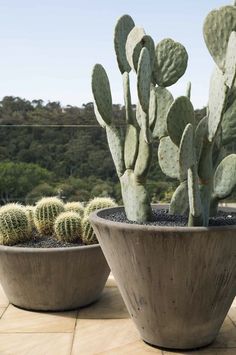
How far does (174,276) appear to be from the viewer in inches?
72.7

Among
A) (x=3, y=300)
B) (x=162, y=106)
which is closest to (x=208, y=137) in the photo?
(x=162, y=106)

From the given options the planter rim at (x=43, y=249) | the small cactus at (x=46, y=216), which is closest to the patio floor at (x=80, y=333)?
the planter rim at (x=43, y=249)

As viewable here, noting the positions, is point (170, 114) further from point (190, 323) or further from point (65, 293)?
point (65, 293)

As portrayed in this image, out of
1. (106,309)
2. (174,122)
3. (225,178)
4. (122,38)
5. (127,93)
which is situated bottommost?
(106,309)

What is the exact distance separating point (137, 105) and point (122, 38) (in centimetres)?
30

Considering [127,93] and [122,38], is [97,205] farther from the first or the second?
[122,38]

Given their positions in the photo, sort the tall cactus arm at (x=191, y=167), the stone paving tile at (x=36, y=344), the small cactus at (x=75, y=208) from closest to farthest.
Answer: the tall cactus arm at (x=191, y=167)
the stone paving tile at (x=36, y=344)
the small cactus at (x=75, y=208)

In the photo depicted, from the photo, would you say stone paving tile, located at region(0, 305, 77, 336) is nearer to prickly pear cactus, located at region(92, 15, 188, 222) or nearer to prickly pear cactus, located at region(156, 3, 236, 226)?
prickly pear cactus, located at region(92, 15, 188, 222)

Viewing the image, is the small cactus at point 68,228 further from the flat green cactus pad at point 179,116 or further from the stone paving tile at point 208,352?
the flat green cactus pad at point 179,116

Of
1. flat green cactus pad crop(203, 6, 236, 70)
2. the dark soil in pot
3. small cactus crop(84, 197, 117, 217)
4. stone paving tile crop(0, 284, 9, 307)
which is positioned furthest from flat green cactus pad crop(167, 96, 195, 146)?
stone paving tile crop(0, 284, 9, 307)

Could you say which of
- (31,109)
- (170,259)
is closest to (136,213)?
(170,259)

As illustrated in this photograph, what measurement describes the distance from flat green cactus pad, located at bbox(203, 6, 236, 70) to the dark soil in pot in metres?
0.59

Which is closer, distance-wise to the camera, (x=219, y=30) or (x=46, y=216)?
(x=219, y=30)

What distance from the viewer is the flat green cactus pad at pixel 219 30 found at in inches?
75.8
